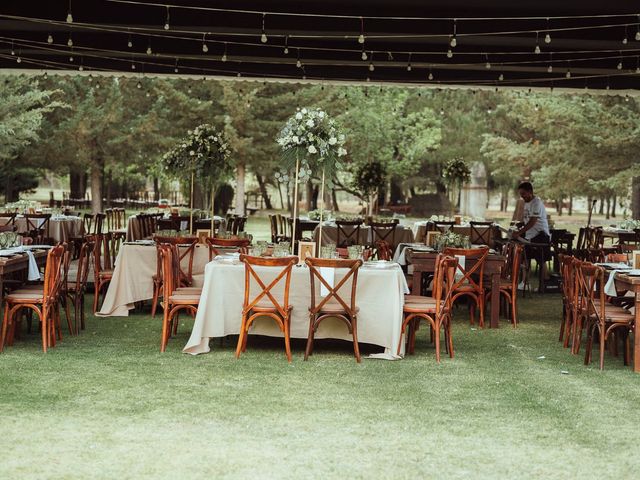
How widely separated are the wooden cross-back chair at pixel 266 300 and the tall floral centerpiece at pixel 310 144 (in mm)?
841

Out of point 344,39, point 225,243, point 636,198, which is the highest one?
point 344,39

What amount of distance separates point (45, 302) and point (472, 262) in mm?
4677

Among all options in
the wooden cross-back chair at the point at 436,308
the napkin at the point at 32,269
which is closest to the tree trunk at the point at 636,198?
the wooden cross-back chair at the point at 436,308

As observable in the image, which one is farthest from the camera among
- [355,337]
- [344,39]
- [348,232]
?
[348,232]

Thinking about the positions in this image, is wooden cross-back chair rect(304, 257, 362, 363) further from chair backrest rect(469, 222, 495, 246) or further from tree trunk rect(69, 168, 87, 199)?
tree trunk rect(69, 168, 87, 199)

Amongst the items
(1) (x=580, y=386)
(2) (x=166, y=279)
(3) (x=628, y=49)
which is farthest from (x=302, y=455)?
(3) (x=628, y=49)

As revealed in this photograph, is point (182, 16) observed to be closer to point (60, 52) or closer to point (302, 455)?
point (60, 52)

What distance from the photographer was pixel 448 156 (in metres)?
34.2

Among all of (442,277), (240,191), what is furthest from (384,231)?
(240,191)

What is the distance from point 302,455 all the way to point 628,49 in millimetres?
9148

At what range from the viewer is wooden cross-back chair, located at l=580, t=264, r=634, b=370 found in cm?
787

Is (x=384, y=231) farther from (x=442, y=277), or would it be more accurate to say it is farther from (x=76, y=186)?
(x=76, y=186)

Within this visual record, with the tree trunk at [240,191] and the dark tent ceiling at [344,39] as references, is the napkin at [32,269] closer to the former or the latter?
the dark tent ceiling at [344,39]

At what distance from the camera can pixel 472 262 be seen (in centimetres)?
1050
